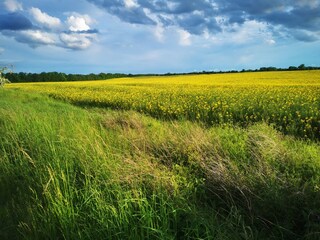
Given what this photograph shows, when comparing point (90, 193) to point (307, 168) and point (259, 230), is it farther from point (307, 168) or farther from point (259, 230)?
point (307, 168)

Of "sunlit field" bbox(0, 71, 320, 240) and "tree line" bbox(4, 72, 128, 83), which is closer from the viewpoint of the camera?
"sunlit field" bbox(0, 71, 320, 240)

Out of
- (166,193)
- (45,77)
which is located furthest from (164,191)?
(45,77)

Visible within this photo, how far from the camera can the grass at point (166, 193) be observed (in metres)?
3.19

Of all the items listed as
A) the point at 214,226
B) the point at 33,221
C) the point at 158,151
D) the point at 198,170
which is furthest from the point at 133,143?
the point at 214,226

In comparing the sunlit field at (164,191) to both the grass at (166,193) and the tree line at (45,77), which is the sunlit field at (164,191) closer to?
the grass at (166,193)

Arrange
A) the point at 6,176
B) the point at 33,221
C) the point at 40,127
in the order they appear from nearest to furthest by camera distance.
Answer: the point at 33,221 < the point at 6,176 < the point at 40,127

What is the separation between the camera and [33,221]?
11.9ft

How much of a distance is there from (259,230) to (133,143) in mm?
3098

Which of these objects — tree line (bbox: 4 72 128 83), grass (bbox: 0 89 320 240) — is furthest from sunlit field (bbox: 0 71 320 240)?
tree line (bbox: 4 72 128 83)

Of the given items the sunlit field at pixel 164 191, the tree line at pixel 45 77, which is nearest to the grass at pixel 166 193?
the sunlit field at pixel 164 191

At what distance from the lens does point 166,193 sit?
3.70m

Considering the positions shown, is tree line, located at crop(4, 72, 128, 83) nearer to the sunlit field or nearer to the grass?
the sunlit field

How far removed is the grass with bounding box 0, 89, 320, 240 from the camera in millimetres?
3193

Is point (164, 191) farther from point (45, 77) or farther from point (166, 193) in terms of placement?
point (45, 77)
